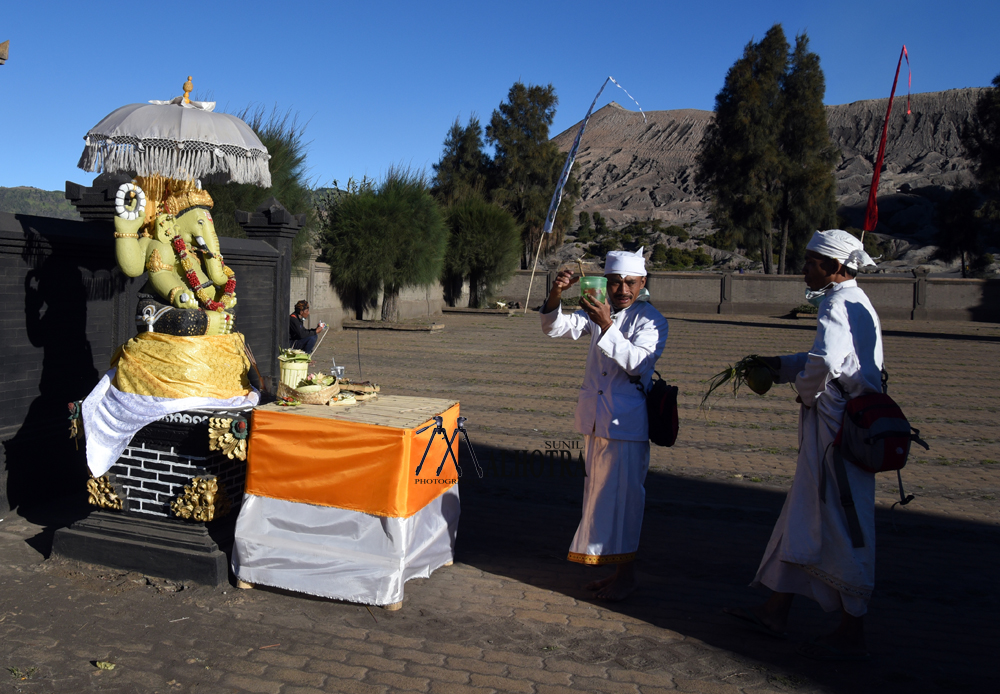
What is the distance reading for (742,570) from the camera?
452 cm

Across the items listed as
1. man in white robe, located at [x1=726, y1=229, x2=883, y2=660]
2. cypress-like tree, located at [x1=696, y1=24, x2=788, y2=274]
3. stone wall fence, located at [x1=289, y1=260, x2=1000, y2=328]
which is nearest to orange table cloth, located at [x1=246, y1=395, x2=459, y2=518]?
man in white robe, located at [x1=726, y1=229, x2=883, y2=660]

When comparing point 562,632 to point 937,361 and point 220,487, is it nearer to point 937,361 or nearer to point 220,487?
point 220,487

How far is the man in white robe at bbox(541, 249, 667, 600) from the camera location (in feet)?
12.5

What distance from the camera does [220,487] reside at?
4.25 m

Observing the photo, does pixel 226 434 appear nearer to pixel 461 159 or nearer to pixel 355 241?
pixel 355 241

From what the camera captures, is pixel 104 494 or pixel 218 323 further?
pixel 218 323

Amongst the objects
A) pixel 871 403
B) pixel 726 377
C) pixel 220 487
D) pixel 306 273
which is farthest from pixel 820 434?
pixel 306 273

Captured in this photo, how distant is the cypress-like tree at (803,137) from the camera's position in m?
38.1

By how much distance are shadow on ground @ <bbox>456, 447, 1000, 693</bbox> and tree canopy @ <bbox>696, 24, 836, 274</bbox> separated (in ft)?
114

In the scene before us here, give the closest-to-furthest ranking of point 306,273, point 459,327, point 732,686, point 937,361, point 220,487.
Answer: point 732,686
point 220,487
point 937,361
point 306,273
point 459,327

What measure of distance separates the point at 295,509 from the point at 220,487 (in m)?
0.60

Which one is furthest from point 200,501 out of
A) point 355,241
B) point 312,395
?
point 355,241

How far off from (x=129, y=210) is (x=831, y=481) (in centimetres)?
416

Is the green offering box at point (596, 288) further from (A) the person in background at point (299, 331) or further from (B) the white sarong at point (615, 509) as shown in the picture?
(A) the person in background at point (299, 331)
